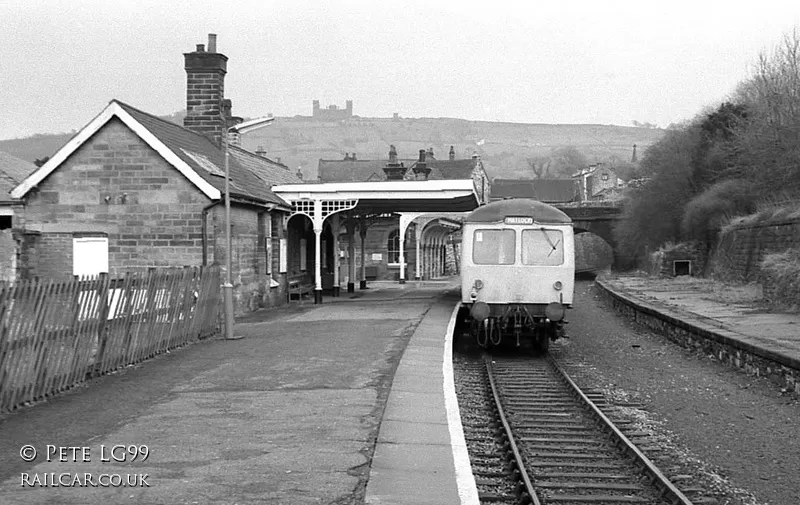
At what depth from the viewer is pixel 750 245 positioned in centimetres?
3100

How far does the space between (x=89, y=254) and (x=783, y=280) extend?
53.1 ft

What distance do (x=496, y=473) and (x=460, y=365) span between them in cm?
795

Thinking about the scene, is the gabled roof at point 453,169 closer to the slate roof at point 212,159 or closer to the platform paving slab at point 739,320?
the platform paving slab at point 739,320

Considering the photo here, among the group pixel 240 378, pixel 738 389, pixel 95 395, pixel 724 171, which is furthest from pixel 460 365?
pixel 724 171

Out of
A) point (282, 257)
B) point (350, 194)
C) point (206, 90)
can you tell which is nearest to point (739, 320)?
point (350, 194)

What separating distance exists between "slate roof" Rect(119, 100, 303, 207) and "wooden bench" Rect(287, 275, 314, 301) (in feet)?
9.47

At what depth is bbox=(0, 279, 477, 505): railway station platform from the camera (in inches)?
223

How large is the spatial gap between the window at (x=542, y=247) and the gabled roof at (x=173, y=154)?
648 centimetres

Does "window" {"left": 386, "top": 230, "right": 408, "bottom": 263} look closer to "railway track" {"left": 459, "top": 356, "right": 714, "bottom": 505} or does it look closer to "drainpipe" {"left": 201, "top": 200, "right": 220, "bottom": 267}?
"drainpipe" {"left": 201, "top": 200, "right": 220, "bottom": 267}

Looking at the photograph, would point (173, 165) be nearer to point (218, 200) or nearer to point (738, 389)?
point (218, 200)

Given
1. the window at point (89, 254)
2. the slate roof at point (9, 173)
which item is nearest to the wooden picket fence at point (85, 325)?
the window at point (89, 254)

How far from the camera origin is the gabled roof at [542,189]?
102062mm

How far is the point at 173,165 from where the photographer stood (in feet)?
61.2

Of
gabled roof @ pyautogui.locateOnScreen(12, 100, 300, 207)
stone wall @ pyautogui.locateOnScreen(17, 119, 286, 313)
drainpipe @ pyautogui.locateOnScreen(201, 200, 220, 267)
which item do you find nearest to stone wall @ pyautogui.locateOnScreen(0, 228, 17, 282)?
stone wall @ pyautogui.locateOnScreen(17, 119, 286, 313)
